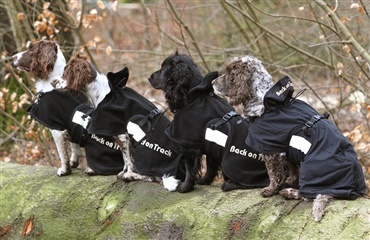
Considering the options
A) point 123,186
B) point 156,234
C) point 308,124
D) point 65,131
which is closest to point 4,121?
point 65,131

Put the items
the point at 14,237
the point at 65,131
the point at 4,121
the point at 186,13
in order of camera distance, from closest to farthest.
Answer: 1. the point at 14,237
2. the point at 65,131
3. the point at 4,121
4. the point at 186,13

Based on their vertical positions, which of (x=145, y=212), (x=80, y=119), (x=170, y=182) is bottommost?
(x=145, y=212)

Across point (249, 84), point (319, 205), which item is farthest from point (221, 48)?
point (319, 205)

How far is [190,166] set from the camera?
6090 mm

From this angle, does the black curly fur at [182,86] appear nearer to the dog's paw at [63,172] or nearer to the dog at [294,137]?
the dog at [294,137]

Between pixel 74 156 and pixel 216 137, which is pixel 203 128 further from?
pixel 74 156

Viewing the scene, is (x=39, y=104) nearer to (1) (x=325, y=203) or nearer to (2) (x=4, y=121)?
(1) (x=325, y=203)

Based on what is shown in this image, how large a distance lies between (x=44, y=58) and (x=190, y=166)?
2.06 metres

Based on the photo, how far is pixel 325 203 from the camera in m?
4.86

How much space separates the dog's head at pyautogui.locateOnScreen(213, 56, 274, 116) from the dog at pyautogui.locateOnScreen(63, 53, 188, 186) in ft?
3.61

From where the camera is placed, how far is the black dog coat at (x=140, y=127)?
646 cm

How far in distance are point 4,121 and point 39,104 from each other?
4.52 m

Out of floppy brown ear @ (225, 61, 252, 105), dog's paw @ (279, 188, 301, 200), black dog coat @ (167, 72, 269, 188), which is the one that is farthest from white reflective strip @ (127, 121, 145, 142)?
dog's paw @ (279, 188, 301, 200)

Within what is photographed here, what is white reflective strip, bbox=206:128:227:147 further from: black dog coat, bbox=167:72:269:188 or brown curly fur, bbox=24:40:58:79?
brown curly fur, bbox=24:40:58:79
